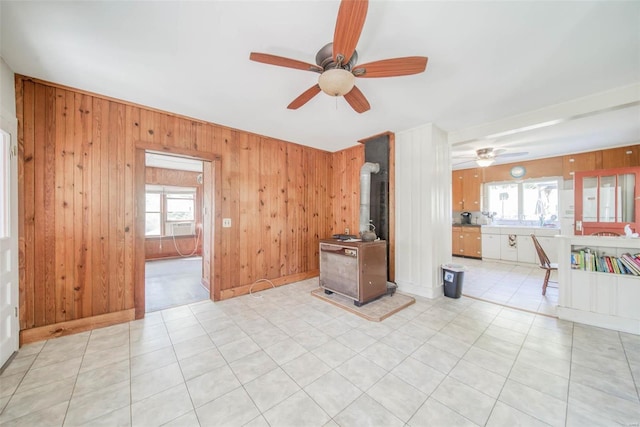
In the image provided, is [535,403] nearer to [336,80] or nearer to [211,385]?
[211,385]

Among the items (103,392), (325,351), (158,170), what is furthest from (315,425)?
(158,170)

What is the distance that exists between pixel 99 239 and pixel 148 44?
216cm

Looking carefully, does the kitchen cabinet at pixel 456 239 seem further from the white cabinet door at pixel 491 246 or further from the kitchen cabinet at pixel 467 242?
the white cabinet door at pixel 491 246

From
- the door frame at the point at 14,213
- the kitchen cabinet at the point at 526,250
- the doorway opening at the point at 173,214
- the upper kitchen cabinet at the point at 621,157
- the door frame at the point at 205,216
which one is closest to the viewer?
the door frame at the point at 14,213

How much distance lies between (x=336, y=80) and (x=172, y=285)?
14.2ft

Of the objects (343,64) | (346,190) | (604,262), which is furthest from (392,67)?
(604,262)

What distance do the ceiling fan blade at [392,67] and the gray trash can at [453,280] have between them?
288cm

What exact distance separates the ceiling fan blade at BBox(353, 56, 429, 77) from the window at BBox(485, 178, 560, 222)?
5.91m

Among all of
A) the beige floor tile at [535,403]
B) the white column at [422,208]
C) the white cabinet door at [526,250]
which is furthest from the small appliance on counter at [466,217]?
the beige floor tile at [535,403]

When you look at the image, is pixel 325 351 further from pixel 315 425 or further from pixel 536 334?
pixel 536 334

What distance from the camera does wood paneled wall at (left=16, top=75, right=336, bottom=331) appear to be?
2.27 metres

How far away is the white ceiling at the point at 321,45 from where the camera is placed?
4.96 ft

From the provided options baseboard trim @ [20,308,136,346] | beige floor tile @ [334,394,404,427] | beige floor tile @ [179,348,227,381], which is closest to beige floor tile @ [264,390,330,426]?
beige floor tile @ [334,394,404,427]

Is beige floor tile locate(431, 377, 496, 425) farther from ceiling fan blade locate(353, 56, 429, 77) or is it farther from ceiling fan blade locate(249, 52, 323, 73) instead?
ceiling fan blade locate(249, 52, 323, 73)
